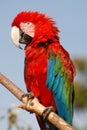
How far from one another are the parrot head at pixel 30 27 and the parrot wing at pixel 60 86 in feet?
1.08

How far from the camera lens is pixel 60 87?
512 centimetres

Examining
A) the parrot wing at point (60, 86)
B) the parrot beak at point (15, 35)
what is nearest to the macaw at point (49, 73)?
the parrot wing at point (60, 86)

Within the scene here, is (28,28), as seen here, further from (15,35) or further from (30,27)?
(15,35)

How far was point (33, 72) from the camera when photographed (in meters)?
5.04

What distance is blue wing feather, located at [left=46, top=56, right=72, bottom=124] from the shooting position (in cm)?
506

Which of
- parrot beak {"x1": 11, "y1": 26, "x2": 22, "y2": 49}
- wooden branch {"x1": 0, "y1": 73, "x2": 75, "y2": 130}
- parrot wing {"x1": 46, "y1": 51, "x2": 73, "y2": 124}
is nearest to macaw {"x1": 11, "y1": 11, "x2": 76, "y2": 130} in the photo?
parrot wing {"x1": 46, "y1": 51, "x2": 73, "y2": 124}

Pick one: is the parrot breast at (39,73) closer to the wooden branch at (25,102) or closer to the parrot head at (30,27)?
the parrot head at (30,27)

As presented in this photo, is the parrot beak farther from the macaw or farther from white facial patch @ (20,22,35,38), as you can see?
the macaw

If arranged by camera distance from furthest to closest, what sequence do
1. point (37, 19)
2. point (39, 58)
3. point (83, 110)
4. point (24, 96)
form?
point (83, 110) → point (37, 19) → point (39, 58) → point (24, 96)

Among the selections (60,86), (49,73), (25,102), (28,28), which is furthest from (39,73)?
(25,102)

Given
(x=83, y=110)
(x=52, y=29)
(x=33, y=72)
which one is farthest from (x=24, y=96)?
(x=83, y=110)

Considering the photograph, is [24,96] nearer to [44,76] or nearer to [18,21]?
[44,76]

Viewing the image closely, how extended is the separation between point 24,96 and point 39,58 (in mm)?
674

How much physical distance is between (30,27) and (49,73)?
64 cm
